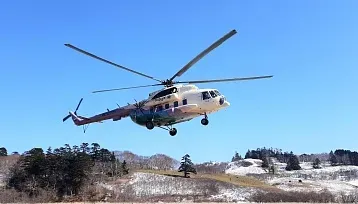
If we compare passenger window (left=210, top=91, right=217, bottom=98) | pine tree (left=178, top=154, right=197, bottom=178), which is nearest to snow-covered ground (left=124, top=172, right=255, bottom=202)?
pine tree (left=178, top=154, right=197, bottom=178)

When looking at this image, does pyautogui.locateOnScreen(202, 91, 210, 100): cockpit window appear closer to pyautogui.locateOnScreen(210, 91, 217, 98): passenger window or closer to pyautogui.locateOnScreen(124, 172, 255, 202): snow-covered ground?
pyautogui.locateOnScreen(210, 91, 217, 98): passenger window

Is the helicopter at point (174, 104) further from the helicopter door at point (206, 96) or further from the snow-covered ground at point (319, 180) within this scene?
the snow-covered ground at point (319, 180)

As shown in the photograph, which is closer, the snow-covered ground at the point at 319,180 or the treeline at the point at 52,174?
the treeline at the point at 52,174

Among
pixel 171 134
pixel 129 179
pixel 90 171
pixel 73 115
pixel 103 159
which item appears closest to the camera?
pixel 171 134

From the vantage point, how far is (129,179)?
338ft

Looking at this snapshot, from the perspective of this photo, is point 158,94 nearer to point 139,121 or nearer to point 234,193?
point 139,121

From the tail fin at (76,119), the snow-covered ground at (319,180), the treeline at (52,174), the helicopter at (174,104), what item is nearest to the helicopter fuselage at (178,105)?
the helicopter at (174,104)

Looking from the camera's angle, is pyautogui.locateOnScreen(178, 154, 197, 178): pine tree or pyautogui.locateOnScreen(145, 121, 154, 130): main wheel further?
pyautogui.locateOnScreen(178, 154, 197, 178): pine tree

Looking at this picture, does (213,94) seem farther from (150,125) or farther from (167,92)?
(150,125)

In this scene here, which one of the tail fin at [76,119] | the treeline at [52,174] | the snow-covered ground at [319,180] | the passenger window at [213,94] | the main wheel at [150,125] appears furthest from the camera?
the snow-covered ground at [319,180]

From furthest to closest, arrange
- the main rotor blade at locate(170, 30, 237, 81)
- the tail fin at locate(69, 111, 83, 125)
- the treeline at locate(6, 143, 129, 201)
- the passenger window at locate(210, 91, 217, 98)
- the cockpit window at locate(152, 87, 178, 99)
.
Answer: the treeline at locate(6, 143, 129, 201), the tail fin at locate(69, 111, 83, 125), the cockpit window at locate(152, 87, 178, 99), the passenger window at locate(210, 91, 217, 98), the main rotor blade at locate(170, 30, 237, 81)

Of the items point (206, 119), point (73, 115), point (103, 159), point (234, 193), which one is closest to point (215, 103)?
point (206, 119)

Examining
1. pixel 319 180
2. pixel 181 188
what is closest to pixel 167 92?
pixel 181 188

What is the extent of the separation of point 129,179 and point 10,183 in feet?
85.7
